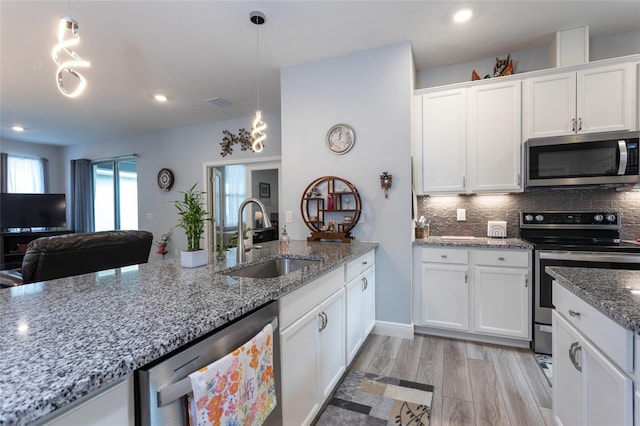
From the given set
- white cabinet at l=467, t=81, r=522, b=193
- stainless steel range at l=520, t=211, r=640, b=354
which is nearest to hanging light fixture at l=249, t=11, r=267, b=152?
white cabinet at l=467, t=81, r=522, b=193

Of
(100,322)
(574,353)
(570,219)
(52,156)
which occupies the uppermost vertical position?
(52,156)

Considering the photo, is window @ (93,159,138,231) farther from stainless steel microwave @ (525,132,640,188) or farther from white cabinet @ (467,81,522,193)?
stainless steel microwave @ (525,132,640,188)

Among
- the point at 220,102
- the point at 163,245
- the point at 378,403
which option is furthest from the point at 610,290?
the point at 163,245

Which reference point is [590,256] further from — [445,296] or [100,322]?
[100,322]

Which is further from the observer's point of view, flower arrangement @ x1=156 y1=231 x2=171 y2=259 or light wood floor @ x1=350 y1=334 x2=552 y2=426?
flower arrangement @ x1=156 y1=231 x2=171 y2=259

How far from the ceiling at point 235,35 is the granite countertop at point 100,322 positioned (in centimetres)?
201

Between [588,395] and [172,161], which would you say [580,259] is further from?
[172,161]

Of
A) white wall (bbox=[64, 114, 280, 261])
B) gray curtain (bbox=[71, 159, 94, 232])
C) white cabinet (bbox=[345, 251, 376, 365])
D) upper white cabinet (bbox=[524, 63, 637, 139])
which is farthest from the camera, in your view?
gray curtain (bbox=[71, 159, 94, 232])

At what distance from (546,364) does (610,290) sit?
5.34ft

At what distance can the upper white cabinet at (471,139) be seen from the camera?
268cm

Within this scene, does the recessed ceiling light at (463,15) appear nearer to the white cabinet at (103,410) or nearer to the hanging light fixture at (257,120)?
the hanging light fixture at (257,120)

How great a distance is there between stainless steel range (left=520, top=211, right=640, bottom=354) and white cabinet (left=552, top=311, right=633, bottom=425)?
116cm

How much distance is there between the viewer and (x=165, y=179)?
540 centimetres

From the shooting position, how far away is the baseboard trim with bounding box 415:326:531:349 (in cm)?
252
